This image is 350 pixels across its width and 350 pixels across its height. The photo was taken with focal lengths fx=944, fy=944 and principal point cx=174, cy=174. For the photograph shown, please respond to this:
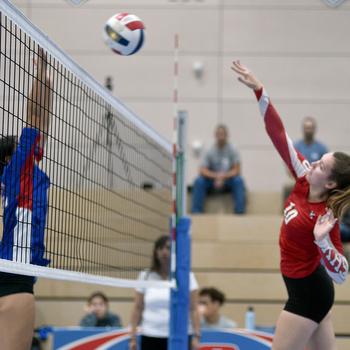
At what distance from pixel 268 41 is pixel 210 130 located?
1.61 m

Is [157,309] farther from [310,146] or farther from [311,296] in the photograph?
[310,146]

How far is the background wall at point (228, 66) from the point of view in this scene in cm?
1423

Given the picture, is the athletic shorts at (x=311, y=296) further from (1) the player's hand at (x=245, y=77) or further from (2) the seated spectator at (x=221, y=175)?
(2) the seated spectator at (x=221, y=175)

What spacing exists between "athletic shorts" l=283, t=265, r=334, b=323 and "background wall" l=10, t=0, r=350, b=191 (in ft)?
29.3

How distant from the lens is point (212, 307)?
31.3 ft

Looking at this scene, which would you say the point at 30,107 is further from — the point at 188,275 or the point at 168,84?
the point at 168,84

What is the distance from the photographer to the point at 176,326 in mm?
7613

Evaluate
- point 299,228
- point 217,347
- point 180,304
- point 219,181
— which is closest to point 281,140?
point 299,228

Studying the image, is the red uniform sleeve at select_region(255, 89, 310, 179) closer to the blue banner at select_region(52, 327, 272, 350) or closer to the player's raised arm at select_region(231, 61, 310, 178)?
the player's raised arm at select_region(231, 61, 310, 178)

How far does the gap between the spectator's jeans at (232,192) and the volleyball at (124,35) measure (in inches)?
237

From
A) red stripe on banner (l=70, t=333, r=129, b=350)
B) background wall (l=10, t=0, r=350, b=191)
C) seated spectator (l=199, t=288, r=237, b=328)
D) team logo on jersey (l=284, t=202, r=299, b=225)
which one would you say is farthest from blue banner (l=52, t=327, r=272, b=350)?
background wall (l=10, t=0, r=350, b=191)

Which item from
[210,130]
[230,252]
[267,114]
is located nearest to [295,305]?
[267,114]

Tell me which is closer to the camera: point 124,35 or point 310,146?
point 124,35

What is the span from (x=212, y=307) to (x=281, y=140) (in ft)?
14.8
